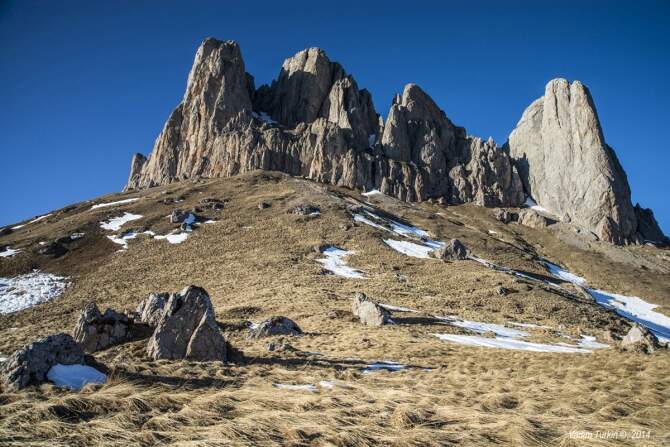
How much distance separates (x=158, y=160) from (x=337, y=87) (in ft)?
205

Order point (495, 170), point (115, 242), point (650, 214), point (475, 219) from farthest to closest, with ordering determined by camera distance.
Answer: point (495, 170) → point (650, 214) → point (475, 219) → point (115, 242)

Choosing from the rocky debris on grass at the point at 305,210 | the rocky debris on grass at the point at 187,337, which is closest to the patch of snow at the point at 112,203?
the rocky debris on grass at the point at 305,210

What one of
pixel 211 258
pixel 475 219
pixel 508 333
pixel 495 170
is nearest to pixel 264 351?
pixel 508 333

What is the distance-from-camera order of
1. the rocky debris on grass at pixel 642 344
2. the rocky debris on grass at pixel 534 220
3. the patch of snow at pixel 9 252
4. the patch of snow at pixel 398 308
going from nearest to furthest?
the rocky debris on grass at pixel 642 344 → the patch of snow at pixel 398 308 → the patch of snow at pixel 9 252 → the rocky debris on grass at pixel 534 220

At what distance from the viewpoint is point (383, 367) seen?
532 inches

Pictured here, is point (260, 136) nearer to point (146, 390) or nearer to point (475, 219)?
point (475, 219)

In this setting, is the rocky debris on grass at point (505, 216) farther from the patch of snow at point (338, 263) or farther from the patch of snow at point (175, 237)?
the patch of snow at point (175, 237)

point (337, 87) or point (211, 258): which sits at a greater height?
point (337, 87)

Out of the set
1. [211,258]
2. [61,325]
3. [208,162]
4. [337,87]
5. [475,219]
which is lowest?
[61,325]

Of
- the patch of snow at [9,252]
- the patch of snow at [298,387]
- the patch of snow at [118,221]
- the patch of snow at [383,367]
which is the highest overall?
the patch of snow at [118,221]

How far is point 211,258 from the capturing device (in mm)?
50969

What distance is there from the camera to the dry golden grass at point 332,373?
5738 mm

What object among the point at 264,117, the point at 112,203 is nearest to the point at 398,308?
the point at 112,203

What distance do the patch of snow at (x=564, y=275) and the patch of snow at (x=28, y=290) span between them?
68.0 metres
